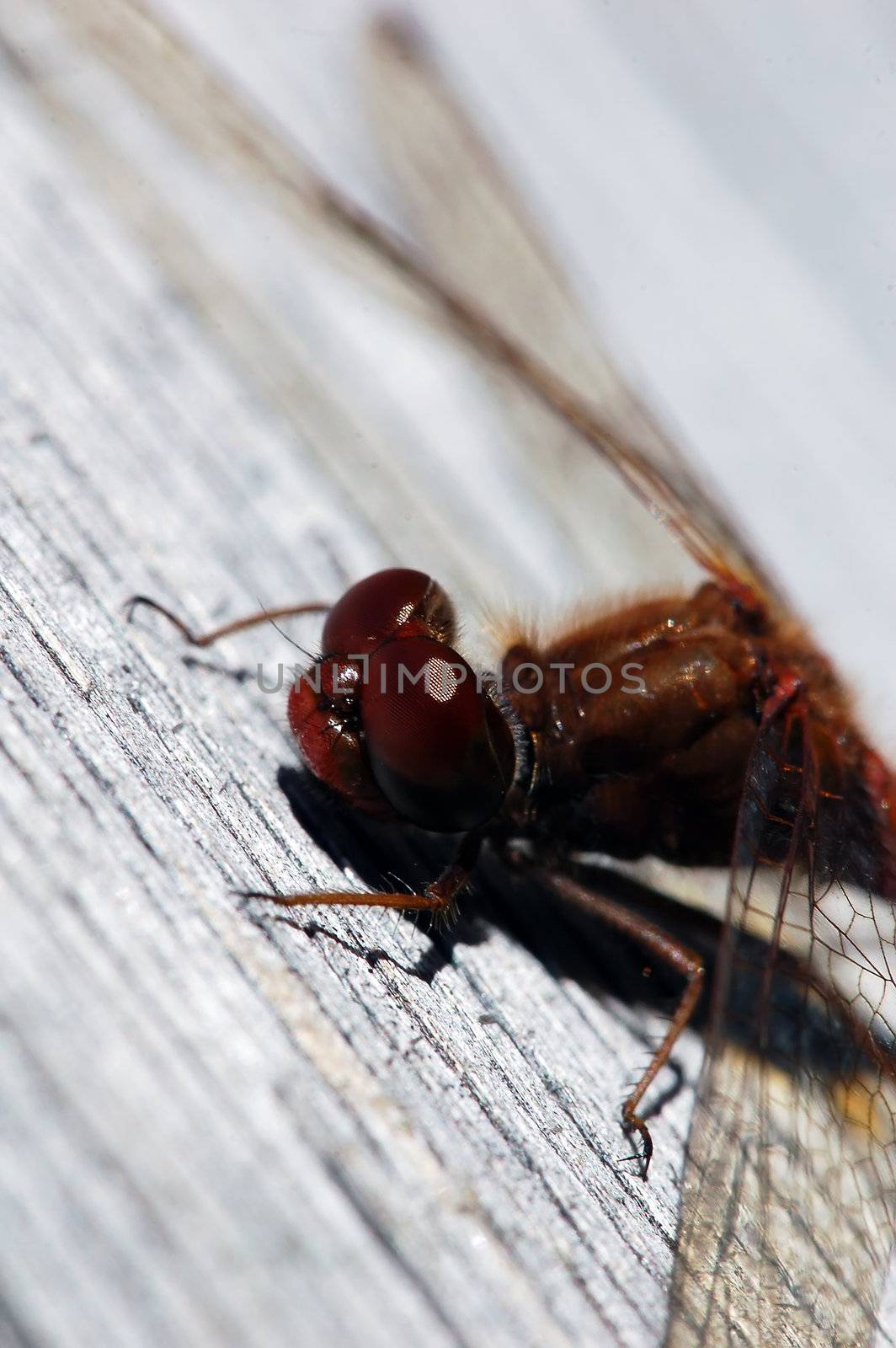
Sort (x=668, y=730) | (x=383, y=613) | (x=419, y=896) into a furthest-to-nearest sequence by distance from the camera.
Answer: (x=668, y=730) < (x=383, y=613) < (x=419, y=896)

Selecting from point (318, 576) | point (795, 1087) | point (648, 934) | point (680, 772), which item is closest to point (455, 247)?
point (318, 576)

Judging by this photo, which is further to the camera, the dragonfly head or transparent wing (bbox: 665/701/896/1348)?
the dragonfly head

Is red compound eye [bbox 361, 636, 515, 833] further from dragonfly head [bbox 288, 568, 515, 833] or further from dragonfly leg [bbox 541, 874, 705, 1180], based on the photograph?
dragonfly leg [bbox 541, 874, 705, 1180]

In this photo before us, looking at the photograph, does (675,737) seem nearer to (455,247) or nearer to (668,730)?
(668,730)

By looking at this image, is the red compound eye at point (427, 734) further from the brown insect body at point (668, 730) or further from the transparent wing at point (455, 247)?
the transparent wing at point (455, 247)

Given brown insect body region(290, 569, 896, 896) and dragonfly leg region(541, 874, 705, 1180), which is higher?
brown insect body region(290, 569, 896, 896)

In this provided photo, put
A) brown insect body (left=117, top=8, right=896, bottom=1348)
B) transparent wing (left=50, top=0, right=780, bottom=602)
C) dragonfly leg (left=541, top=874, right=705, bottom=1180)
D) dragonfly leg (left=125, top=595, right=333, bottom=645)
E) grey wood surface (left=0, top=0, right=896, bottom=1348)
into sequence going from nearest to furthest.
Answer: grey wood surface (left=0, top=0, right=896, bottom=1348), brown insect body (left=117, top=8, right=896, bottom=1348), dragonfly leg (left=125, top=595, right=333, bottom=645), dragonfly leg (left=541, top=874, right=705, bottom=1180), transparent wing (left=50, top=0, right=780, bottom=602)

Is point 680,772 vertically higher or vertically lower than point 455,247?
lower

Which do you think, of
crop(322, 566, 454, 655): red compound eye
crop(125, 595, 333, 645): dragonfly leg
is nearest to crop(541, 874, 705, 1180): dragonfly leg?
crop(322, 566, 454, 655): red compound eye
